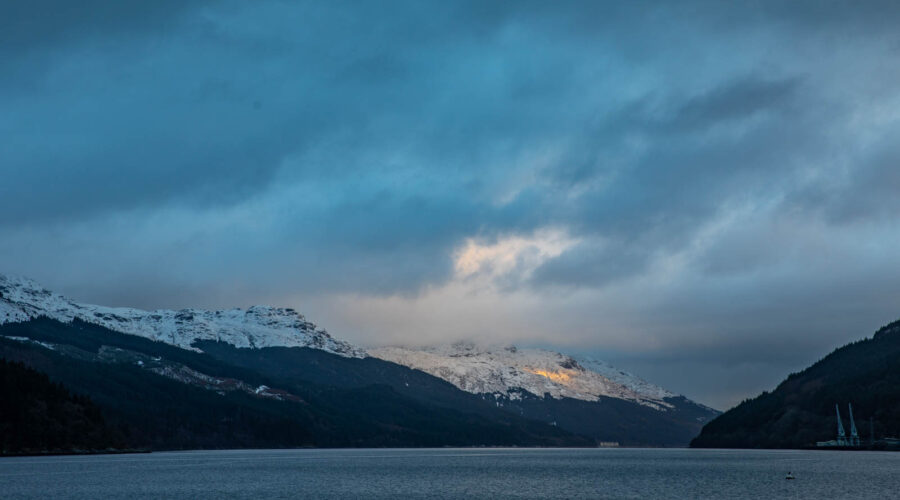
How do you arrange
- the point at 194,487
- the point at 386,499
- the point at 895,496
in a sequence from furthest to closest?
the point at 194,487 < the point at 386,499 < the point at 895,496

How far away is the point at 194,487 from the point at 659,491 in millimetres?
90789

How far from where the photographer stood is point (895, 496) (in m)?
147

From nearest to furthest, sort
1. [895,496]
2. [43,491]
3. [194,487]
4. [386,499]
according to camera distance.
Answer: [895,496] < [386,499] < [43,491] < [194,487]

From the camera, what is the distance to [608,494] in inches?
6491

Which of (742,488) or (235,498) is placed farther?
(742,488)

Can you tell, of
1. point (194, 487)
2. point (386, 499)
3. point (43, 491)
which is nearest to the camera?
point (386, 499)

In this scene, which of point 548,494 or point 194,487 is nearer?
point 548,494

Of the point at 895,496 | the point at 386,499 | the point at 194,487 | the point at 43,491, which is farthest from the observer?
the point at 194,487

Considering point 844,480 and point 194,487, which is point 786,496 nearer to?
point 844,480

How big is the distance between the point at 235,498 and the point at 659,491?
7649 centimetres

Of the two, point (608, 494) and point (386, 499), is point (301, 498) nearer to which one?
point (386, 499)

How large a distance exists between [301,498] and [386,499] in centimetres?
1465

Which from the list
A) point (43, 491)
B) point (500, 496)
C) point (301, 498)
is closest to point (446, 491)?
point (500, 496)

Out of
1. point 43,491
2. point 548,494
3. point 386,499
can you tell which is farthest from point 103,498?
point 548,494
